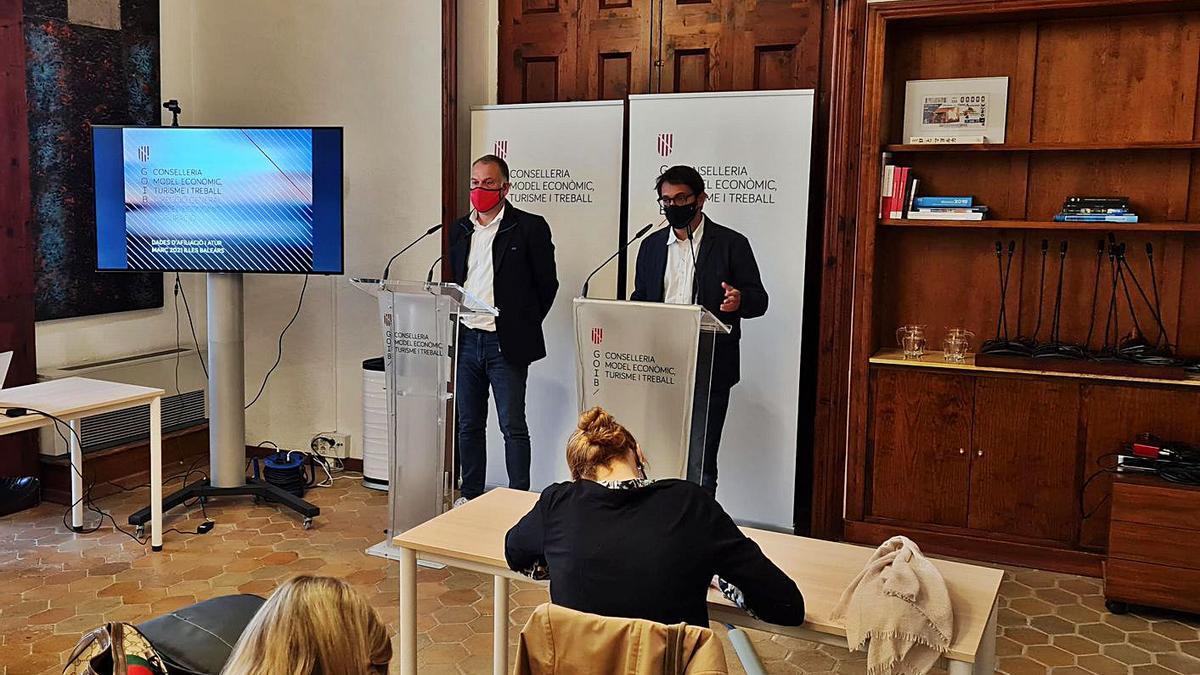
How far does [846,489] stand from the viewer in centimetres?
472

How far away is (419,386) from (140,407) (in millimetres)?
2258

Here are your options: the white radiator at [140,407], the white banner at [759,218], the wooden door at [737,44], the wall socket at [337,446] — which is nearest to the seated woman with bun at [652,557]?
the white banner at [759,218]

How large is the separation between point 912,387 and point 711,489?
3.22ft

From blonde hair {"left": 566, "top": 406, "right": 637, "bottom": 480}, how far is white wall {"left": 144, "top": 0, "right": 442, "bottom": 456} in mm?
3296

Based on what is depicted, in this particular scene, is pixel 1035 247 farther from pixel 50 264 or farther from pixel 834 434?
pixel 50 264

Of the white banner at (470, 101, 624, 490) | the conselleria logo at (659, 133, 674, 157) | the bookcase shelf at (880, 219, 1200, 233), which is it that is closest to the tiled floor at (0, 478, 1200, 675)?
the white banner at (470, 101, 624, 490)

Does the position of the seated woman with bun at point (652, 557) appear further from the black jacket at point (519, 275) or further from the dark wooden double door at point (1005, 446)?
the dark wooden double door at point (1005, 446)

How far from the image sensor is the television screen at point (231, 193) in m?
4.95

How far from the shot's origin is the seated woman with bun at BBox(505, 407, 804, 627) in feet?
7.15

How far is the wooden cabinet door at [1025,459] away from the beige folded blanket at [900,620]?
2.39m

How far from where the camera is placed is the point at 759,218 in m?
4.73

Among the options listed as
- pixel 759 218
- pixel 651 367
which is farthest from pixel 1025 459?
pixel 651 367

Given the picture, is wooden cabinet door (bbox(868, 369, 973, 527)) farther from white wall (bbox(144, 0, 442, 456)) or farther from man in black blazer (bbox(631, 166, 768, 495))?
white wall (bbox(144, 0, 442, 456))

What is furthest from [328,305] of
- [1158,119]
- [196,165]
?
[1158,119]
